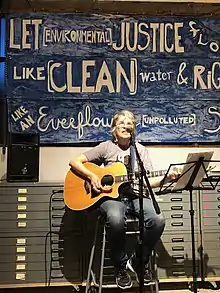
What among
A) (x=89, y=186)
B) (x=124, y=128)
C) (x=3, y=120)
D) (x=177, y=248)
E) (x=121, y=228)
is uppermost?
(x=3, y=120)

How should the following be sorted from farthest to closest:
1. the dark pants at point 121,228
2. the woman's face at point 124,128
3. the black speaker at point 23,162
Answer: the black speaker at point 23,162 < the woman's face at point 124,128 < the dark pants at point 121,228

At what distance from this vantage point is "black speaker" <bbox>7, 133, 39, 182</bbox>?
366 centimetres

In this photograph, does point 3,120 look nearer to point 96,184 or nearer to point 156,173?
point 96,184

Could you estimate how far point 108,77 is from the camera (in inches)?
166

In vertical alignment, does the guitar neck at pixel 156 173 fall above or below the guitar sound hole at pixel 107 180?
above

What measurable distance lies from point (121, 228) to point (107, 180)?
1.21ft

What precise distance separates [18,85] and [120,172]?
1436 mm

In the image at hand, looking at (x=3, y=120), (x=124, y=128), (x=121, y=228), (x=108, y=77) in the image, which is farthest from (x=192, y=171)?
(x=3, y=120)

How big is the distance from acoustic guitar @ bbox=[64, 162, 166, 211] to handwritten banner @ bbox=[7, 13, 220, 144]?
768 mm

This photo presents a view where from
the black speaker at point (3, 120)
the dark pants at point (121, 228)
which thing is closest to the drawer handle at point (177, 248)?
the dark pants at point (121, 228)

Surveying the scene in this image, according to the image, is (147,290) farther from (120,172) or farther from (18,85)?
(18,85)

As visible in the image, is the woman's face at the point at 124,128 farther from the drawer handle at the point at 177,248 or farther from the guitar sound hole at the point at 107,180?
the drawer handle at the point at 177,248

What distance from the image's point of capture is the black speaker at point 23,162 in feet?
12.0

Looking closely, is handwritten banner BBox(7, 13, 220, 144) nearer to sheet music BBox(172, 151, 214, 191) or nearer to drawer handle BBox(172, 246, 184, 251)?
drawer handle BBox(172, 246, 184, 251)
